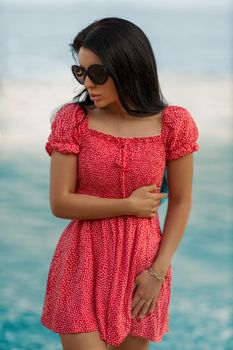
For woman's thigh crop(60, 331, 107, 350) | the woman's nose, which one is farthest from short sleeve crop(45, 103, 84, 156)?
woman's thigh crop(60, 331, 107, 350)

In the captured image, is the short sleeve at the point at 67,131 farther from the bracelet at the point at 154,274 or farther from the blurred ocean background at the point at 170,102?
the blurred ocean background at the point at 170,102

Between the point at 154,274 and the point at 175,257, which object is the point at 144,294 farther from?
the point at 175,257

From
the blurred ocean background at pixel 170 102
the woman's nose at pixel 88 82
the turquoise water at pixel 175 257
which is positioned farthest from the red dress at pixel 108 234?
the blurred ocean background at pixel 170 102

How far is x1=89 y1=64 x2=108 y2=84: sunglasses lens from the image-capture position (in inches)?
113

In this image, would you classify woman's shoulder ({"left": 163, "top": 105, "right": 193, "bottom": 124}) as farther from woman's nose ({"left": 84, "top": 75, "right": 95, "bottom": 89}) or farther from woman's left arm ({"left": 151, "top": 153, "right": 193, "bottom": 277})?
woman's nose ({"left": 84, "top": 75, "right": 95, "bottom": 89})

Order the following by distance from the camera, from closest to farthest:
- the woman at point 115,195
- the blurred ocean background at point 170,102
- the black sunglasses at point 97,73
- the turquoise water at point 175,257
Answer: the black sunglasses at point 97,73, the woman at point 115,195, the turquoise water at point 175,257, the blurred ocean background at point 170,102

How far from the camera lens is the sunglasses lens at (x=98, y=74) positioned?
2875mm

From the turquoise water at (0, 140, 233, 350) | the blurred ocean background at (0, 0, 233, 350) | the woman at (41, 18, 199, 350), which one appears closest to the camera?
the woman at (41, 18, 199, 350)

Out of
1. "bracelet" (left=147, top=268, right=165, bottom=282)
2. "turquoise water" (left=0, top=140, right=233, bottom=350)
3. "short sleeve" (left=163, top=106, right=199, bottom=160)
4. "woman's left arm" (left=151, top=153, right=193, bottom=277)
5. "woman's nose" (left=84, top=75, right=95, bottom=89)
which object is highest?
"woman's nose" (left=84, top=75, right=95, bottom=89)

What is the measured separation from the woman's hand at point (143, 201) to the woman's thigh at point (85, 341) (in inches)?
15.1

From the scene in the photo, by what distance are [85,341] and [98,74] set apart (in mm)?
788

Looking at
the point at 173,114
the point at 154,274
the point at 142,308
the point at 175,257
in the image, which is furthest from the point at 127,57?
the point at 175,257

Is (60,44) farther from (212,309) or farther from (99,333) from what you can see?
(99,333)

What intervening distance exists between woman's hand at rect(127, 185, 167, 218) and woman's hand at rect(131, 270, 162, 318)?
A: 7.2 inches
